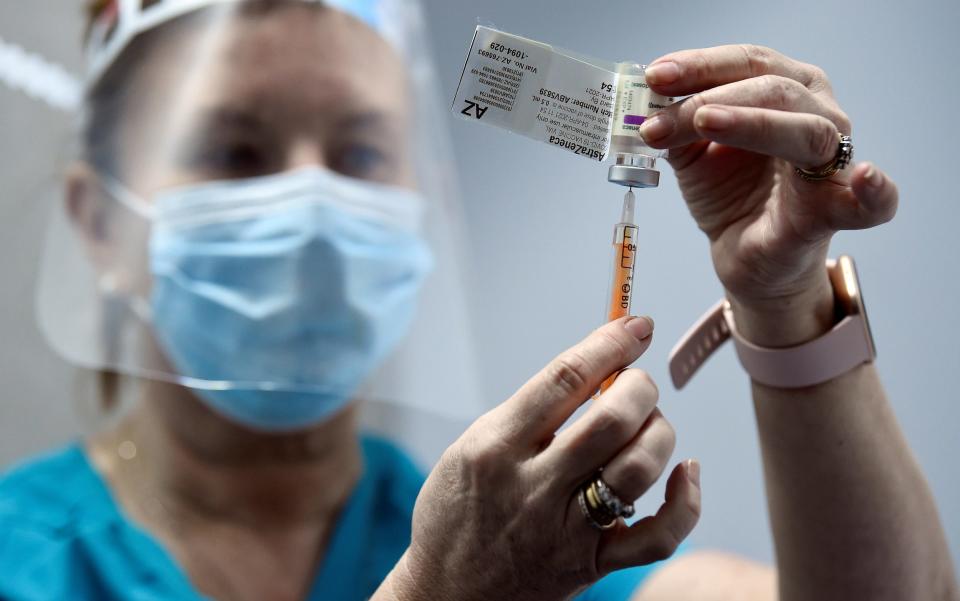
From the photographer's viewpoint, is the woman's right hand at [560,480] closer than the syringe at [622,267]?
Yes

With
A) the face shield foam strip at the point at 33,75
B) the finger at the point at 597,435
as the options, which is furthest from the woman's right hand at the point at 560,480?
the face shield foam strip at the point at 33,75

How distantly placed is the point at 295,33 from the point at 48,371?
0.85 meters

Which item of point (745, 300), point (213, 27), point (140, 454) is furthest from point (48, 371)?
point (745, 300)

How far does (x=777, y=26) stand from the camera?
87cm

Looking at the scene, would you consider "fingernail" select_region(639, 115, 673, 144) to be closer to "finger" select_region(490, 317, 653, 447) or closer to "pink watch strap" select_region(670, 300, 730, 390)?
"finger" select_region(490, 317, 653, 447)

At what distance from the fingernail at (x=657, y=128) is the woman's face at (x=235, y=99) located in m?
0.63

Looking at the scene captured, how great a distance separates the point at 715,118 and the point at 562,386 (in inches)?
8.1

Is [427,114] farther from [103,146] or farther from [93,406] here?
[93,406]

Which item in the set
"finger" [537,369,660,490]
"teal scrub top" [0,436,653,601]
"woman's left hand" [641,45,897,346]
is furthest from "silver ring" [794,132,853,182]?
"teal scrub top" [0,436,653,601]

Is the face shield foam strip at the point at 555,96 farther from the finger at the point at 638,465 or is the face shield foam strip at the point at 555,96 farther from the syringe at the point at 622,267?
the finger at the point at 638,465

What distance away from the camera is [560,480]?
525mm

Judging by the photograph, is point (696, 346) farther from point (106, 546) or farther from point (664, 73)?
point (106, 546)

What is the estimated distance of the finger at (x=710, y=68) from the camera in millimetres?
581

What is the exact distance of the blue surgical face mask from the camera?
1074mm
